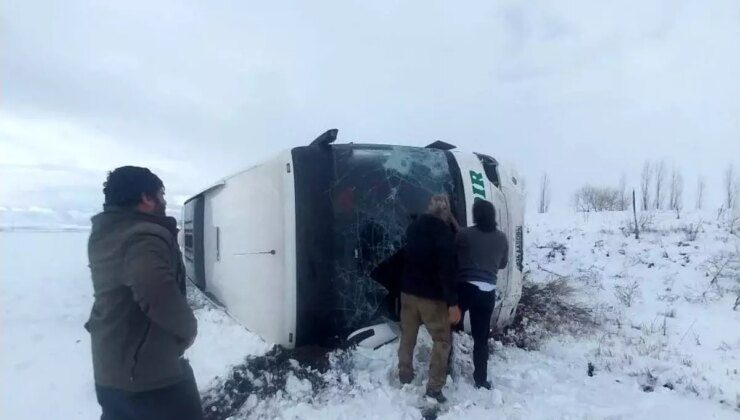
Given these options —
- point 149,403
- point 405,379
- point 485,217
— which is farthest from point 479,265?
point 149,403

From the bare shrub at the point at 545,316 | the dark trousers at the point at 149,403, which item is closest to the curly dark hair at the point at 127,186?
the dark trousers at the point at 149,403

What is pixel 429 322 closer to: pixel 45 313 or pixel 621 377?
pixel 621 377

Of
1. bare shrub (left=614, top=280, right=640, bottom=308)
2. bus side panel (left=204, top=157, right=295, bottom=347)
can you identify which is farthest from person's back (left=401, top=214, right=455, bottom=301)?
bare shrub (left=614, top=280, right=640, bottom=308)

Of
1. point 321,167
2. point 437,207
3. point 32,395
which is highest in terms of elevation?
point 321,167

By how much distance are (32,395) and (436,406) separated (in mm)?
3810

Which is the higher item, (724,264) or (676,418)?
(724,264)

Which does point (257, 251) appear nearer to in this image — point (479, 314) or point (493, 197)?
point (479, 314)

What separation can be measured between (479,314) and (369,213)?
123 cm

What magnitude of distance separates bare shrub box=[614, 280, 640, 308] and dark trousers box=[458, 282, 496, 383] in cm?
402

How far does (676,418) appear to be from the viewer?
11.6 ft

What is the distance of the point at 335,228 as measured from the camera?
412 centimetres

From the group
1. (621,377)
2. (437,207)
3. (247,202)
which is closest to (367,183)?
(437,207)

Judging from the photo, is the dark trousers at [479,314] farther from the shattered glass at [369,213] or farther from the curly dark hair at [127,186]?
the curly dark hair at [127,186]

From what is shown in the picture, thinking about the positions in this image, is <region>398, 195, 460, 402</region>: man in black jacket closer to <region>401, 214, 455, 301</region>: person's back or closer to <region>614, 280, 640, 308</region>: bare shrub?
<region>401, 214, 455, 301</region>: person's back
